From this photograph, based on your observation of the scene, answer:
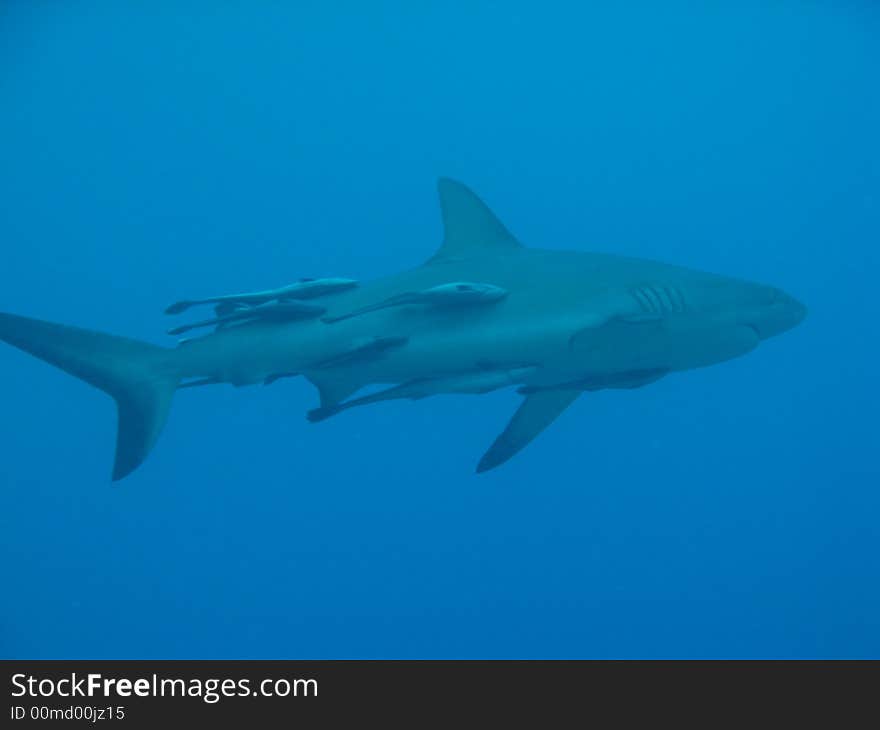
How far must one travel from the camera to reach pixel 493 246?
5.78 metres

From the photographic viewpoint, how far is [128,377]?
16.3 ft

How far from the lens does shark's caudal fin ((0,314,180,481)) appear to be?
4.91 m

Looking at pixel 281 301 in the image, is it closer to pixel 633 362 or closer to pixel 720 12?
pixel 633 362

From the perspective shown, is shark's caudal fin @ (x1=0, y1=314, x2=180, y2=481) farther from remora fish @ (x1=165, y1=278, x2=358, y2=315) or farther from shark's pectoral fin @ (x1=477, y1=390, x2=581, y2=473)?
shark's pectoral fin @ (x1=477, y1=390, x2=581, y2=473)

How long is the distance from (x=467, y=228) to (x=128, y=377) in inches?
95.5

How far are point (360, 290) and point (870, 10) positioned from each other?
39.7 feet

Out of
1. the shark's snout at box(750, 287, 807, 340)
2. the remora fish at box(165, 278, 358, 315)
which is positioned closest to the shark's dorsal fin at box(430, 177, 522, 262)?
the remora fish at box(165, 278, 358, 315)

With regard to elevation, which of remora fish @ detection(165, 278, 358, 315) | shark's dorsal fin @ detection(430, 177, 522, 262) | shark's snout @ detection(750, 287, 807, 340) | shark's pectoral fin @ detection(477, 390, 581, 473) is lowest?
shark's pectoral fin @ detection(477, 390, 581, 473)

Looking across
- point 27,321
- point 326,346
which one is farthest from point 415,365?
point 27,321

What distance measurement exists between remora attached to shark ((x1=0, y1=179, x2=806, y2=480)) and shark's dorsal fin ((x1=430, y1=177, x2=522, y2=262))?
46cm

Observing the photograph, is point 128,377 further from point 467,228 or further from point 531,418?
point 531,418

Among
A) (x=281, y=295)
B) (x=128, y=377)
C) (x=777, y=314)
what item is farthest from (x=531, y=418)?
(x=128, y=377)

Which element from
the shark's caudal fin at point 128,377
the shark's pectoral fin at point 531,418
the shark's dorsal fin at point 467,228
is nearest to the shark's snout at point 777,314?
the shark's pectoral fin at point 531,418

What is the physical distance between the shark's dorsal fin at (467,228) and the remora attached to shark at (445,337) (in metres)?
0.46
